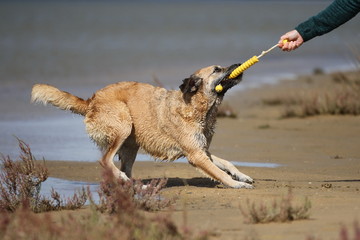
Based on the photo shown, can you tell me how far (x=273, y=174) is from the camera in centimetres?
1143

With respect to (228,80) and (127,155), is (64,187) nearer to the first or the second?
(127,155)

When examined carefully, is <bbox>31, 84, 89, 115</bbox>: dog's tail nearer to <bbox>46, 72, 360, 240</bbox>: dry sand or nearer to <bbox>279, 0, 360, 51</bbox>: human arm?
<bbox>46, 72, 360, 240</bbox>: dry sand

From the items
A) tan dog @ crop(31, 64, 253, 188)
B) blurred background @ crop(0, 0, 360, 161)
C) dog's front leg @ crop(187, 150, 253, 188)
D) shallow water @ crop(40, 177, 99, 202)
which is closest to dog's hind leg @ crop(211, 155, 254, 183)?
tan dog @ crop(31, 64, 253, 188)

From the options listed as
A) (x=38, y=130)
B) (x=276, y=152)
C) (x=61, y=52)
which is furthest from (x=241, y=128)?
(x=61, y=52)

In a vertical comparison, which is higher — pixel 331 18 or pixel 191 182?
pixel 331 18

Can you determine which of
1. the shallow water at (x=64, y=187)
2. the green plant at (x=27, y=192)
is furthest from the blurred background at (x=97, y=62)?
the green plant at (x=27, y=192)

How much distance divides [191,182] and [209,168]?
65cm

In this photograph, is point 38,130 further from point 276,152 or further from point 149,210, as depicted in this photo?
point 149,210

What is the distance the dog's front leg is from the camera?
10.4 meters

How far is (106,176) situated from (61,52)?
29.0m

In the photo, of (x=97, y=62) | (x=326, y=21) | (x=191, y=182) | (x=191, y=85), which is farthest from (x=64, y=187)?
(x=97, y=62)

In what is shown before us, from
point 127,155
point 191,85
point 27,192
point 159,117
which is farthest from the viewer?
point 127,155

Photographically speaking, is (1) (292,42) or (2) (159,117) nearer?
(1) (292,42)

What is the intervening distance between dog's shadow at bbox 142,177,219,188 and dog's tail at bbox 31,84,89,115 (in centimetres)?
130
